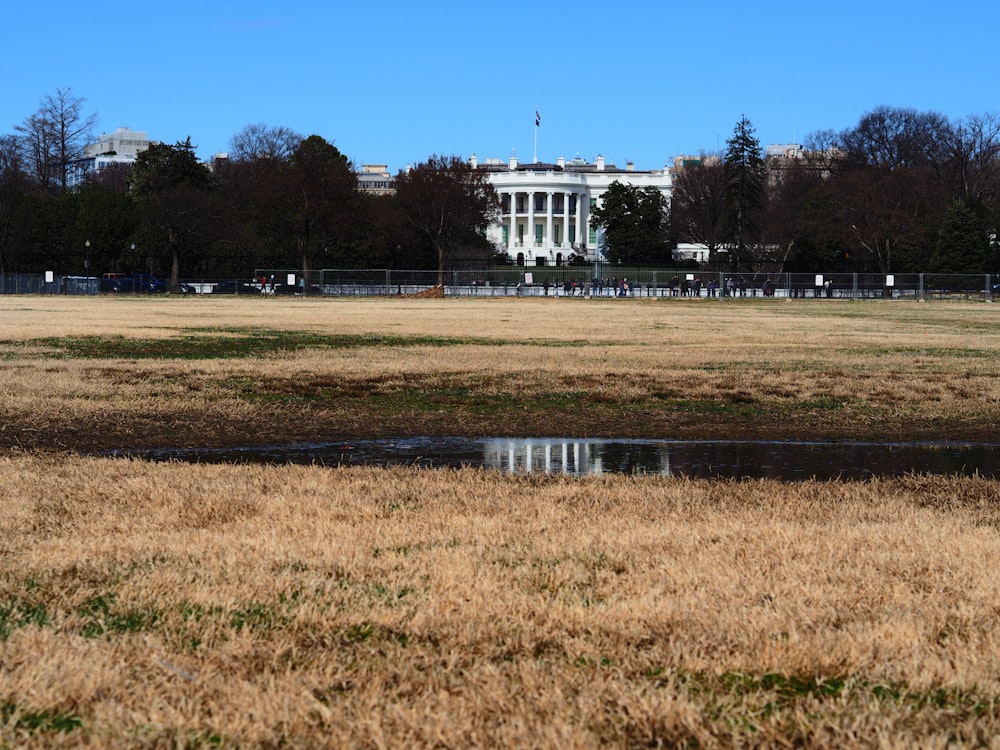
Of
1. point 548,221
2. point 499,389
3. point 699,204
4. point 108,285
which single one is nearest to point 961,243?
point 699,204

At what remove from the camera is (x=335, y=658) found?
15.1 feet

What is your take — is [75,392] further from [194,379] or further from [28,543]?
[28,543]

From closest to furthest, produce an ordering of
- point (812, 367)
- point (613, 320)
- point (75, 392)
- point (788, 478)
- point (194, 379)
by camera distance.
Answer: point (788, 478) < point (75, 392) < point (194, 379) < point (812, 367) < point (613, 320)

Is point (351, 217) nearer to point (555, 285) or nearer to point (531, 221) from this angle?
point (555, 285)

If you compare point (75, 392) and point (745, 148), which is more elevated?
point (745, 148)

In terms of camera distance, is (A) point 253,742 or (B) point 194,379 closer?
(A) point 253,742

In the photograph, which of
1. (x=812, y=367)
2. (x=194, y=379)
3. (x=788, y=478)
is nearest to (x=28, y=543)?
(x=788, y=478)

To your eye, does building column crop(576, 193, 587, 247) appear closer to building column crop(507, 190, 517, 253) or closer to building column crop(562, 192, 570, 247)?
building column crop(562, 192, 570, 247)

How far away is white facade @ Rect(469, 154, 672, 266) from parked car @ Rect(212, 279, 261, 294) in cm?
6653

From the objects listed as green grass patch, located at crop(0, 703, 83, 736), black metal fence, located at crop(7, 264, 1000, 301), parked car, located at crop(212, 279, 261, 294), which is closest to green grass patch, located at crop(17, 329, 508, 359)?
green grass patch, located at crop(0, 703, 83, 736)

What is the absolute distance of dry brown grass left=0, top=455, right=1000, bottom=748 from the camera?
158 inches

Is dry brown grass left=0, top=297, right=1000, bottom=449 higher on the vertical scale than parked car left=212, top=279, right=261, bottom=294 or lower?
lower

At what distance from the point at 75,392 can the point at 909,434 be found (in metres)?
9.39

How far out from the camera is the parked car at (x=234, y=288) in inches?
3162
